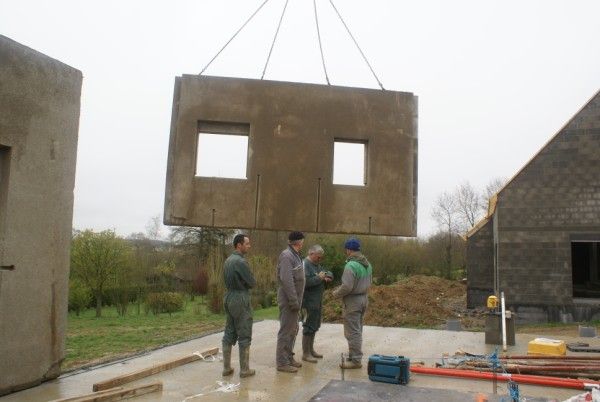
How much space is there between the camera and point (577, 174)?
15438mm

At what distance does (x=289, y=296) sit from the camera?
20.8 ft

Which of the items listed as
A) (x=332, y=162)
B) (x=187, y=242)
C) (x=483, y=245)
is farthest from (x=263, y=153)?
(x=187, y=242)

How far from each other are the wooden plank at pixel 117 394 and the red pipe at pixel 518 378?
10.2ft

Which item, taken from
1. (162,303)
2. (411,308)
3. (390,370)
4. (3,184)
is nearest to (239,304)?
(390,370)

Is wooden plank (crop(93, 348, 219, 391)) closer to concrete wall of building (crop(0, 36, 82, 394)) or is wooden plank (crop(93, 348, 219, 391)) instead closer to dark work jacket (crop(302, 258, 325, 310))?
concrete wall of building (crop(0, 36, 82, 394))

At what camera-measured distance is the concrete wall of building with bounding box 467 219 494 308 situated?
18.5m

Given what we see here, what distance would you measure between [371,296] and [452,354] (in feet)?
42.7

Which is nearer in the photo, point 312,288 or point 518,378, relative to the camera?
point 518,378

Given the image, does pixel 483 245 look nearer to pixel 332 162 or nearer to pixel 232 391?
pixel 332 162

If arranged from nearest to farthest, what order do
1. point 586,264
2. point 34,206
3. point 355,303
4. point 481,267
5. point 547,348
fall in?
1. point 34,206
2. point 355,303
3. point 547,348
4. point 481,267
5. point 586,264

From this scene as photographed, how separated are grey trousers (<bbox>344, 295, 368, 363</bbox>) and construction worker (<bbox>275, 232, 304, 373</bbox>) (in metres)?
0.64

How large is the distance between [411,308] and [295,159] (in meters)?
13.9

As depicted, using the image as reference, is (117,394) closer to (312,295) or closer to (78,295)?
(312,295)

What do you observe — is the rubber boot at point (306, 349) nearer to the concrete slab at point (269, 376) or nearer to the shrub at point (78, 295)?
the concrete slab at point (269, 376)
